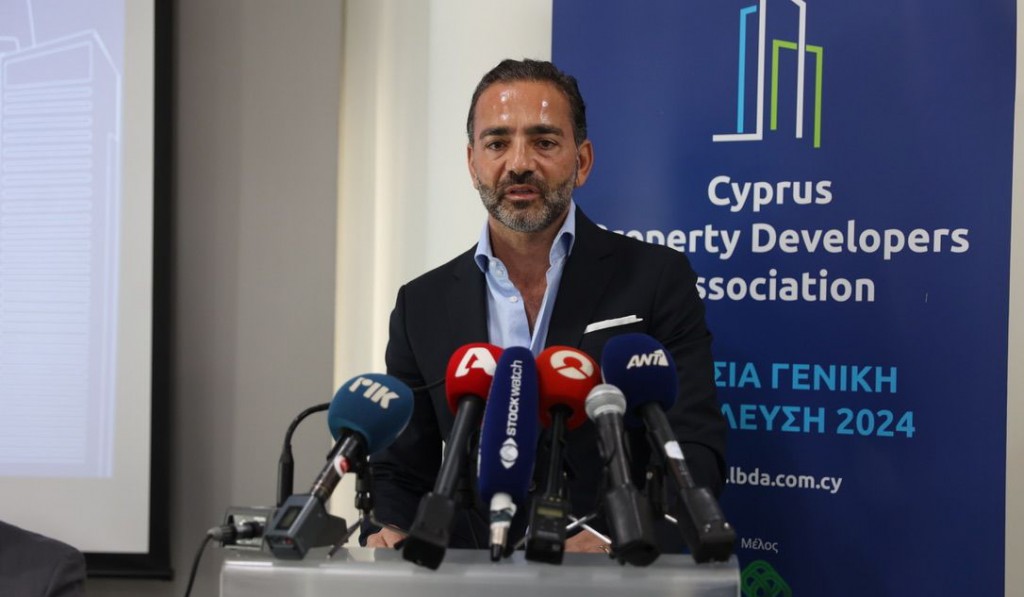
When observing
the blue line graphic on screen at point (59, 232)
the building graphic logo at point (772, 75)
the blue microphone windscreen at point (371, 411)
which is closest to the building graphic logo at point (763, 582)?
the building graphic logo at point (772, 75)

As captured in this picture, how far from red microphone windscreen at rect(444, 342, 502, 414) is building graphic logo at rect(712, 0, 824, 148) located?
1.42 meters

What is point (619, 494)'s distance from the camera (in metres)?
0.88

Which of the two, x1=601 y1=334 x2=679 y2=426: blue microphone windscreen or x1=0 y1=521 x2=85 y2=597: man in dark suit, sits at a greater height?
x1=601 y1=334 x2=679 y2=426: blue microphone windscreen

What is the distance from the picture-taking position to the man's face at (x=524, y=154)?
1.80 m

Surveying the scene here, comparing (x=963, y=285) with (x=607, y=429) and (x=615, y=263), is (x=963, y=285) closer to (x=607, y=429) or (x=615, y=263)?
(x=615, y=263)

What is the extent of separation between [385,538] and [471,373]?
1.72 feet

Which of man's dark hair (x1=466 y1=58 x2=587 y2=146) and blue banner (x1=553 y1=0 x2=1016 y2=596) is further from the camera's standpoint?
blue banner (x1=553 y1=0 x2=1016 y2=596)

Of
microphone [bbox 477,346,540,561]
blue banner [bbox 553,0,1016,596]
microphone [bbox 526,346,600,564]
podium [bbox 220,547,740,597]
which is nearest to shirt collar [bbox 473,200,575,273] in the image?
blue banner [bbox 553,0,1016,596]

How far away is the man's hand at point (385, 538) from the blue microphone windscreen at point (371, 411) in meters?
0.41

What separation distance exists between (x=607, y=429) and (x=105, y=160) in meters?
2.22

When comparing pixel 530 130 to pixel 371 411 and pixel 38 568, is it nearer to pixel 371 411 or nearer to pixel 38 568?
pixel 371 411

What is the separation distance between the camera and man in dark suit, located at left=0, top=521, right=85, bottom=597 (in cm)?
157

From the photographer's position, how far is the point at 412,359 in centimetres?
193

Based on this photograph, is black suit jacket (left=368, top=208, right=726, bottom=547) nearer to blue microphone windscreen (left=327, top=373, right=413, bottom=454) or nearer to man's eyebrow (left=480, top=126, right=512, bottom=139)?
man's eyebrow (left=480, top=126, right=512, bottom=139)
